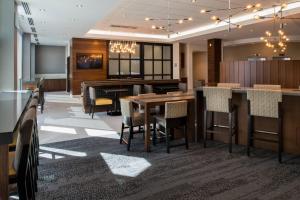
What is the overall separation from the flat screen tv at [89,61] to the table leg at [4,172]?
38.1 ft

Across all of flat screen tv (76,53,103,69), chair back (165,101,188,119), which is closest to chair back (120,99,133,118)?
chair back (165,101,188,119)

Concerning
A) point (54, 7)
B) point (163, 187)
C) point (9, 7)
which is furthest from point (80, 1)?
point (163, 187)

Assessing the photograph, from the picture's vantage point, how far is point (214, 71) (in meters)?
13.4

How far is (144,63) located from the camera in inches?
578

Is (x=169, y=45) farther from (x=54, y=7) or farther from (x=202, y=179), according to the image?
(x=202, y=179)

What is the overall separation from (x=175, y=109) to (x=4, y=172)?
3047mm

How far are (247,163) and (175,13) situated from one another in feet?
21.1

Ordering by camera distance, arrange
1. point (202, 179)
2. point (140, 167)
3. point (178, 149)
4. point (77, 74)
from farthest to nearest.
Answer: point (77, 74) < point (178, 149) < point (140, 167) < point (202, 179)

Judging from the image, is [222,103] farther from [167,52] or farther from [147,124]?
[167,52]

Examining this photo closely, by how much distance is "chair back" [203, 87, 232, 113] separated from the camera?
438cm

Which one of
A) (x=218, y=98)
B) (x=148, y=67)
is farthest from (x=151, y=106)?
(x=148, y=67)

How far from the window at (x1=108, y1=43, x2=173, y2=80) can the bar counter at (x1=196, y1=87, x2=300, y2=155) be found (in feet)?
30.3

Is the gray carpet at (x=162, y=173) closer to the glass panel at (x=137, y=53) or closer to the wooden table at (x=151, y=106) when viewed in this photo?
the wooden table at (x=151, y=106)

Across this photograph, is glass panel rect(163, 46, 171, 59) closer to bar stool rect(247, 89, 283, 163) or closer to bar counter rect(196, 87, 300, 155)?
bar counter rect(196, 87, 300, 155)
